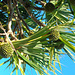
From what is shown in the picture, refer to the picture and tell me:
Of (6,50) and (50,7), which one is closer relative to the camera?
(6,50)

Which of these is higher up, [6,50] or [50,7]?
[50,7]

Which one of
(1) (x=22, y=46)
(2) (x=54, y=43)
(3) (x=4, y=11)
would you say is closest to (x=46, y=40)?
(2) (x=54, y=43)

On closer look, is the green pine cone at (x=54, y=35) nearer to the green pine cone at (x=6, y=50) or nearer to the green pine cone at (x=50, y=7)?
the green pine cone at (x=50, y=7)

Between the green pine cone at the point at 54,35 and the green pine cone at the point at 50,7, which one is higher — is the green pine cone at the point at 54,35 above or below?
below

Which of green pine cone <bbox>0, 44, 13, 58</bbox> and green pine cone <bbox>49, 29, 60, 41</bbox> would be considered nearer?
green pine cone <bbox>0, 44, 13, 58</bbox>

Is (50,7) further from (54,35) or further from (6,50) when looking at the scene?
(6,50)

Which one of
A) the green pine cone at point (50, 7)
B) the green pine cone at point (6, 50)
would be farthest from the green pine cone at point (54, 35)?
the green pine cone at point (6, 50)

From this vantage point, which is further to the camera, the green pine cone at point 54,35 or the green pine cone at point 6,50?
the green pine cone at point 54,35

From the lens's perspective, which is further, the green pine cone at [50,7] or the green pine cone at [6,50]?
the green pine cone at [50,7]

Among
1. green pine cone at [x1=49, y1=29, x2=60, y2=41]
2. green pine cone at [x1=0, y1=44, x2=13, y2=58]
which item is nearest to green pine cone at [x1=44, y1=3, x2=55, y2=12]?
green pine cone at [x1=49, y1=29, x2=60, y2=41]

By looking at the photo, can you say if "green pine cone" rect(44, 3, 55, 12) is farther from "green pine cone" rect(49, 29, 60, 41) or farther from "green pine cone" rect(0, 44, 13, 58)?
"green pine cone" rect(0, 44, 13, 58)

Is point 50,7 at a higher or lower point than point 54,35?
higher

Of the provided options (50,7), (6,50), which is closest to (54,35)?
(50,7)

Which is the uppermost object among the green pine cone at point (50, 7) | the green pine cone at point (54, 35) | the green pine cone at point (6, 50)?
the green pine cone at point (50, 7)
